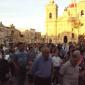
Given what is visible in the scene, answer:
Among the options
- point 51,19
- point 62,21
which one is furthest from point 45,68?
point 51,19

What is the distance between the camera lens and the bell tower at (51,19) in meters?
106

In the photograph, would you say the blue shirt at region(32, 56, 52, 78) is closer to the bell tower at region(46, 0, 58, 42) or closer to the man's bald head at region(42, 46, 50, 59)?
the man's bald head at region(42, 46, 50, 59)

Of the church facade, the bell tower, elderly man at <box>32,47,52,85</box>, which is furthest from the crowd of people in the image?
the bell tower

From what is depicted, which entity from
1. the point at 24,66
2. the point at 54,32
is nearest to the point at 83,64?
the point at 24,66

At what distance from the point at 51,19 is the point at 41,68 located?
96638 millimetres

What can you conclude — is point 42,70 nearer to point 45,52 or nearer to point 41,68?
point 41,68

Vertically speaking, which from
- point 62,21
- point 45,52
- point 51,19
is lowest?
point 45,52

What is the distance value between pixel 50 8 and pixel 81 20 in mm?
9379

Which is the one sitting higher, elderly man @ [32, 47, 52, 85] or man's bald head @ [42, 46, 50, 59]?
man's bald head @ [42, 46, 50, 59]

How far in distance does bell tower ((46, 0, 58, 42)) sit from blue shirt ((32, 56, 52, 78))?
9542cm

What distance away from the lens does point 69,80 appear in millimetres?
8664

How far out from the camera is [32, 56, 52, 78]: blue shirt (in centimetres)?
957

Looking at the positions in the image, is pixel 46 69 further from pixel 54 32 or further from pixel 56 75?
pixel 54 32

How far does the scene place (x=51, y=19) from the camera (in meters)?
106
